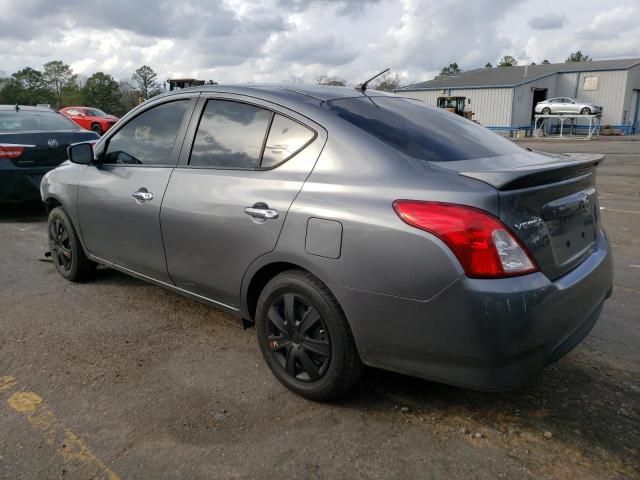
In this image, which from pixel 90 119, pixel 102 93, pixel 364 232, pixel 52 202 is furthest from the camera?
pixel 102 93

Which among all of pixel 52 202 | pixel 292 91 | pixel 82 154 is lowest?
pixel 52 202

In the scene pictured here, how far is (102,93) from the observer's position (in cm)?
6644

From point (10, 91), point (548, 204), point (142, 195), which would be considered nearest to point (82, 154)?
point (142, 195)

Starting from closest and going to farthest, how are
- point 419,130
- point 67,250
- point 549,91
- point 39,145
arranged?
point 419,130 → point 67,250 → point 39,145 → point 549,91

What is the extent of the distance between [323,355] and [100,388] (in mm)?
1278

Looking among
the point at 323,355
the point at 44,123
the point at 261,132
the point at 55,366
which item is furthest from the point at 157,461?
the point at 44,123

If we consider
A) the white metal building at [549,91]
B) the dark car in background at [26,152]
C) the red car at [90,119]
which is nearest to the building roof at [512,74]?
the white metal building at [549,91]

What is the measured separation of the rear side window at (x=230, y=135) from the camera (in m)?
3.06

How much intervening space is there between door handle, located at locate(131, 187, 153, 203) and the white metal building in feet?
123

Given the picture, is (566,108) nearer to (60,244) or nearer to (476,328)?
(60,244)

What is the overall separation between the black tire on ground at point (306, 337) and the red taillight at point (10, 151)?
5603mm

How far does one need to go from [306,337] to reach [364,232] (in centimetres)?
68

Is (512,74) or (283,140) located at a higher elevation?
(512,74)

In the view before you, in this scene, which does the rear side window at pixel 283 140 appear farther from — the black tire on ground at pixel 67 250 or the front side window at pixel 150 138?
the black tire on ground at pixel 67 250
